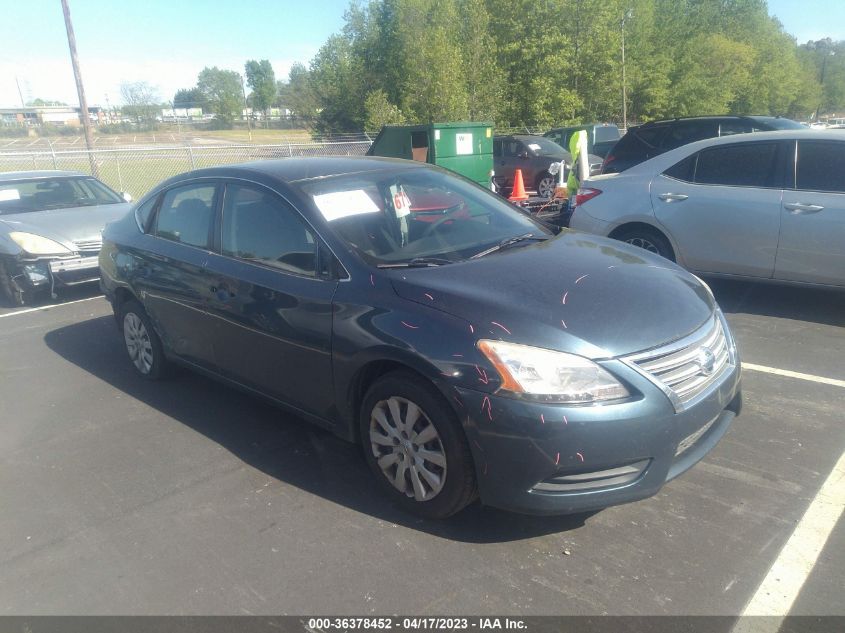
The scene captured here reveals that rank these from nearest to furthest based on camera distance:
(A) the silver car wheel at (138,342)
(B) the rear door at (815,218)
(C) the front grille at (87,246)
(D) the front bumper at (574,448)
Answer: (D) the front bumper at (574,448)
(A) the silver car wheel at (138,342)
(B) the rear door at (815,218)
(C) the front grille at (87,246)

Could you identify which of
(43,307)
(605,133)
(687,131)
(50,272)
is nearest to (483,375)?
(50,272)

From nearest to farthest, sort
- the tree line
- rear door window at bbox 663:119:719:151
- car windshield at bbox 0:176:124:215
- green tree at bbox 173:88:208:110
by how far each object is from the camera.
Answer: car windshield at bbox 0:176:124:215, rear door window at bbox 663:119:719:151, the tree line, green tree at bbox 173:88:208:110

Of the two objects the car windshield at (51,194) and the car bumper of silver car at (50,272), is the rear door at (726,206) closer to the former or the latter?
the car bumper of silver car at (50,272)

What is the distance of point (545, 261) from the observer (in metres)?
3.60

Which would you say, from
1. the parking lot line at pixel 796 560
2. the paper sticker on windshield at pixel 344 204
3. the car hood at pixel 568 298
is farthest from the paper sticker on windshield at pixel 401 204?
the parking lot line at pixel 796 560

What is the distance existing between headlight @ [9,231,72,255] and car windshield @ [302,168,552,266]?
526 cm

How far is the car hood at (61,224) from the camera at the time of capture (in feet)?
26.1

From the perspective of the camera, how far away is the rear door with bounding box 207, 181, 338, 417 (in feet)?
11.8

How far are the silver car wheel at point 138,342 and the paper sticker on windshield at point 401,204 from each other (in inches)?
92.3

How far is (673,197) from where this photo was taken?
6.36 meters

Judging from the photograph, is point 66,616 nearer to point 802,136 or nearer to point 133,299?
point 133,299

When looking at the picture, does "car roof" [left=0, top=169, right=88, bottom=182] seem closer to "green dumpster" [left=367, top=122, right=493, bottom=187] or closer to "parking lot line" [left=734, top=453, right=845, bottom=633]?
"green dumpster" [left=367, top=122, right=493, bottom=187]

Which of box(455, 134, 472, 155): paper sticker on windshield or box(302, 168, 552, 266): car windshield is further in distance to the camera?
box(455, 134, 472, 155): paper sticker on windshield

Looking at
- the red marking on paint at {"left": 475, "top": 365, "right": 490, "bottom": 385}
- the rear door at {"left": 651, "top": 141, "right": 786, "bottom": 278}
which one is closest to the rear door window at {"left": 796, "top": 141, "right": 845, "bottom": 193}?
the rear door at {"left": 651, "top": 141, "right": 786, "bottom": 278}
